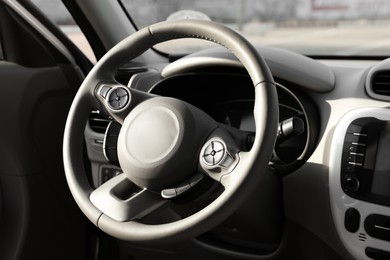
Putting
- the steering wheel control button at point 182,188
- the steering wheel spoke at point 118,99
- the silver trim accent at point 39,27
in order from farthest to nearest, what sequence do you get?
the silver trim accent at point 39,27, the steering wheel spoke at point 118,99, the steering wheel control button at point 182,188

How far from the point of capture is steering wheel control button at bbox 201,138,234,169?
1.16 metres

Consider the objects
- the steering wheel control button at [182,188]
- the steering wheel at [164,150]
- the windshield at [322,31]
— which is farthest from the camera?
the windshield at [322,31]

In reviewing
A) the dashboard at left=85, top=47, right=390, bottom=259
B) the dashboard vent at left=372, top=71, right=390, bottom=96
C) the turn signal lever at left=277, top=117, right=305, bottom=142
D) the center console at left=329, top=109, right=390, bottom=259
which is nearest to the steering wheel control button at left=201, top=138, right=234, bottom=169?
the dashboard at left=85, top=47, right=390, bottom=259

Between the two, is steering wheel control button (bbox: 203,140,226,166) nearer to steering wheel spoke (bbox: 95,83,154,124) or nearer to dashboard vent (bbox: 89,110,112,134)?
steering wheel spoke (bbox: 95,83,154,124)

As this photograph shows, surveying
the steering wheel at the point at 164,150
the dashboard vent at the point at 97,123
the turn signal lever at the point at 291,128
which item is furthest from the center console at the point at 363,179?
the dashboard vent at the point at 97,123

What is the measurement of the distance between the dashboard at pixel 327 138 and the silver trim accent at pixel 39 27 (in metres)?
0.53

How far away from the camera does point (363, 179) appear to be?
1.42 meters

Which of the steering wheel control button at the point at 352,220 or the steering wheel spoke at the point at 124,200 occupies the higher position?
the steering wheel spoke at the point at 124,200

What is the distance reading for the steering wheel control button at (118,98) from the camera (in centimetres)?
135

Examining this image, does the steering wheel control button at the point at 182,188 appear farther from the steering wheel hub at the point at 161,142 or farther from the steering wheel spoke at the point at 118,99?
the steering wheel spoke at the point at 118,99

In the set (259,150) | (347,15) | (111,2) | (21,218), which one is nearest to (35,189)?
(21,218)

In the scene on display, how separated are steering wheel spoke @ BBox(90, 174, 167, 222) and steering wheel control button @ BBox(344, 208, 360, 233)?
0.55 meters

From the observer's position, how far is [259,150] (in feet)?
3.51

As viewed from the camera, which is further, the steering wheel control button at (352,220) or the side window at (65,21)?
the side window at (65,21)
